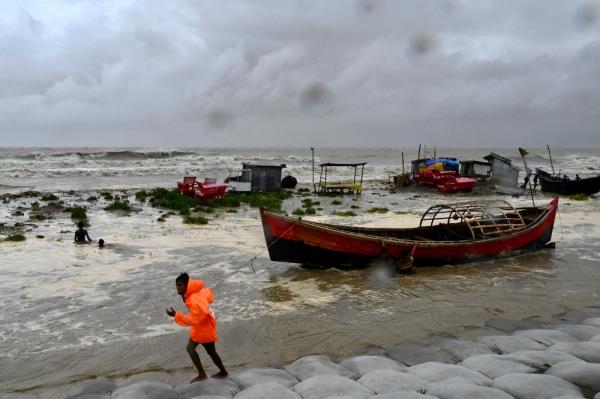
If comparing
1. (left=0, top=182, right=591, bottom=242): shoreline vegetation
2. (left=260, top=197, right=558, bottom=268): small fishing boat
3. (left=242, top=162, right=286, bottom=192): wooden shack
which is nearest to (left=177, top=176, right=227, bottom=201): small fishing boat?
(left=0, top=182, right=591, bottom=242): shoreline vegetation

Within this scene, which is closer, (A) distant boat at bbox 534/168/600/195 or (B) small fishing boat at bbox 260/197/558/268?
(B) small fishing boat at bbox 260/197/558/268

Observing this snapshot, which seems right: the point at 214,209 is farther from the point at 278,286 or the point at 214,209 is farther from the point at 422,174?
the point at 422,174

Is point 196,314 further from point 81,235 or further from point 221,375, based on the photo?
point 81,235

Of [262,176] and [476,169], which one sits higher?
[476,169]

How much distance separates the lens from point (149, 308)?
391 inches

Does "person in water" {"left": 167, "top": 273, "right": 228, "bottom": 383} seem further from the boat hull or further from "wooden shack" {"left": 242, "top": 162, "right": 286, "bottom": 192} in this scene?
the boat hull

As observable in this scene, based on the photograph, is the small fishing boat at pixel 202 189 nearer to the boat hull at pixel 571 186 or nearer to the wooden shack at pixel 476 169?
the wooden shack at pixel 476 169

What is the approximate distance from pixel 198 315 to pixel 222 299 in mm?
4531

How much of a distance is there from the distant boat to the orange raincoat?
31177 mm

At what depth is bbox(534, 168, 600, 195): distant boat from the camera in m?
30.8

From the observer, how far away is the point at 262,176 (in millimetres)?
31391

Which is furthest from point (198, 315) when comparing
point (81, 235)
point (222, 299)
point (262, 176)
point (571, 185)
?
point (571, 185)

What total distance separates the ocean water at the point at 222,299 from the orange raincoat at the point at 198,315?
106 cm

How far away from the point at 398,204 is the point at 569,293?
54.5 feet
